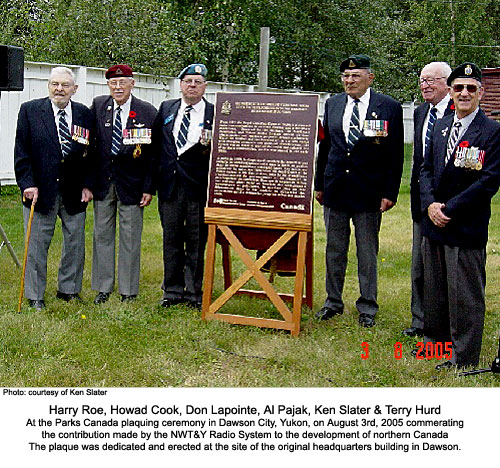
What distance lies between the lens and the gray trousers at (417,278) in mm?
6016

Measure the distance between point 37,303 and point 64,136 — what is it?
1.41m

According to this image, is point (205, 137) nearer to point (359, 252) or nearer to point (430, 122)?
point (359, 252)

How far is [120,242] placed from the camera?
6730 millimetres

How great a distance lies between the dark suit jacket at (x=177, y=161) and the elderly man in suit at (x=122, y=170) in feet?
0.38

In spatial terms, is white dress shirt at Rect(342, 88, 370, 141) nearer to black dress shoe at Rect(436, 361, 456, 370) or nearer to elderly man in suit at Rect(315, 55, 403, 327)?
elderly man in suit at Rect(315, 55, 403, 327)

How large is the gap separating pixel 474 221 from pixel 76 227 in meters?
3.32

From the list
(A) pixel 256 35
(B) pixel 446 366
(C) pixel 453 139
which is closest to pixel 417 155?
(C) pixel 453 139

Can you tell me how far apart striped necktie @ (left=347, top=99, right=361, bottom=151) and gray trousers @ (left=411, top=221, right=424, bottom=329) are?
800 millimetres

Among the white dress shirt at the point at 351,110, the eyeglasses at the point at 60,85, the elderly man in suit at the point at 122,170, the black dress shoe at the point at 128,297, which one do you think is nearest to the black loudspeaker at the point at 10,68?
the eyeglasses at the point at 60,85

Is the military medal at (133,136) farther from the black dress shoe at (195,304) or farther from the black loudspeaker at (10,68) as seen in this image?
the black dress shoe at (195,304)

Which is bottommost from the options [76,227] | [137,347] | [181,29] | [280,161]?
[137,347]
